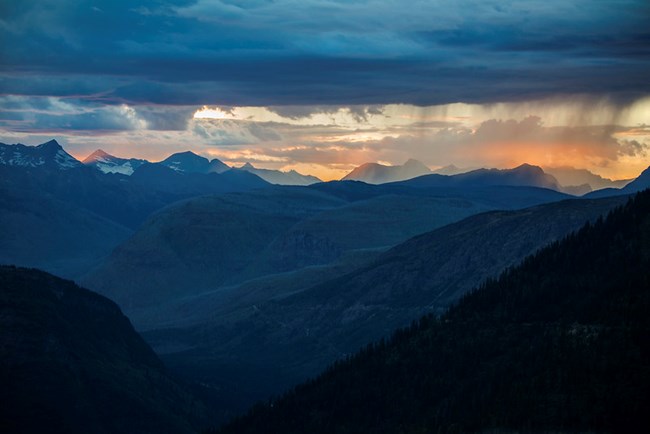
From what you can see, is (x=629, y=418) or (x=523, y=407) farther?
(x=523, y=407)

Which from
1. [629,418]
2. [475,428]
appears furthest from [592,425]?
[475,428]

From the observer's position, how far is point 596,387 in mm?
199625

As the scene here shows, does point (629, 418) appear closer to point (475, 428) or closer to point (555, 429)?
point (555, 429)

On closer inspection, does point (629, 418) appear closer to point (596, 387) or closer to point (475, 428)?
point (596, 387)

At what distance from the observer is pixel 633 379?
654 feet

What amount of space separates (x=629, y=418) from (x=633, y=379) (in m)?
12.7

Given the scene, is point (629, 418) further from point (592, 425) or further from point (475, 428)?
point (475, 428)

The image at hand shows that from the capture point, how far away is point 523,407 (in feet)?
656

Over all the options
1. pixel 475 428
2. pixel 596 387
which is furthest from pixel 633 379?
pixel 475 428

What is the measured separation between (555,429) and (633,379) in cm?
1751

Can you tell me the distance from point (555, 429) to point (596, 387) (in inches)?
520

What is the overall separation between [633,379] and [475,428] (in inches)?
1006

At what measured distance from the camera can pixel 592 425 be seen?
188125 millimetres

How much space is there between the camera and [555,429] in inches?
7495
